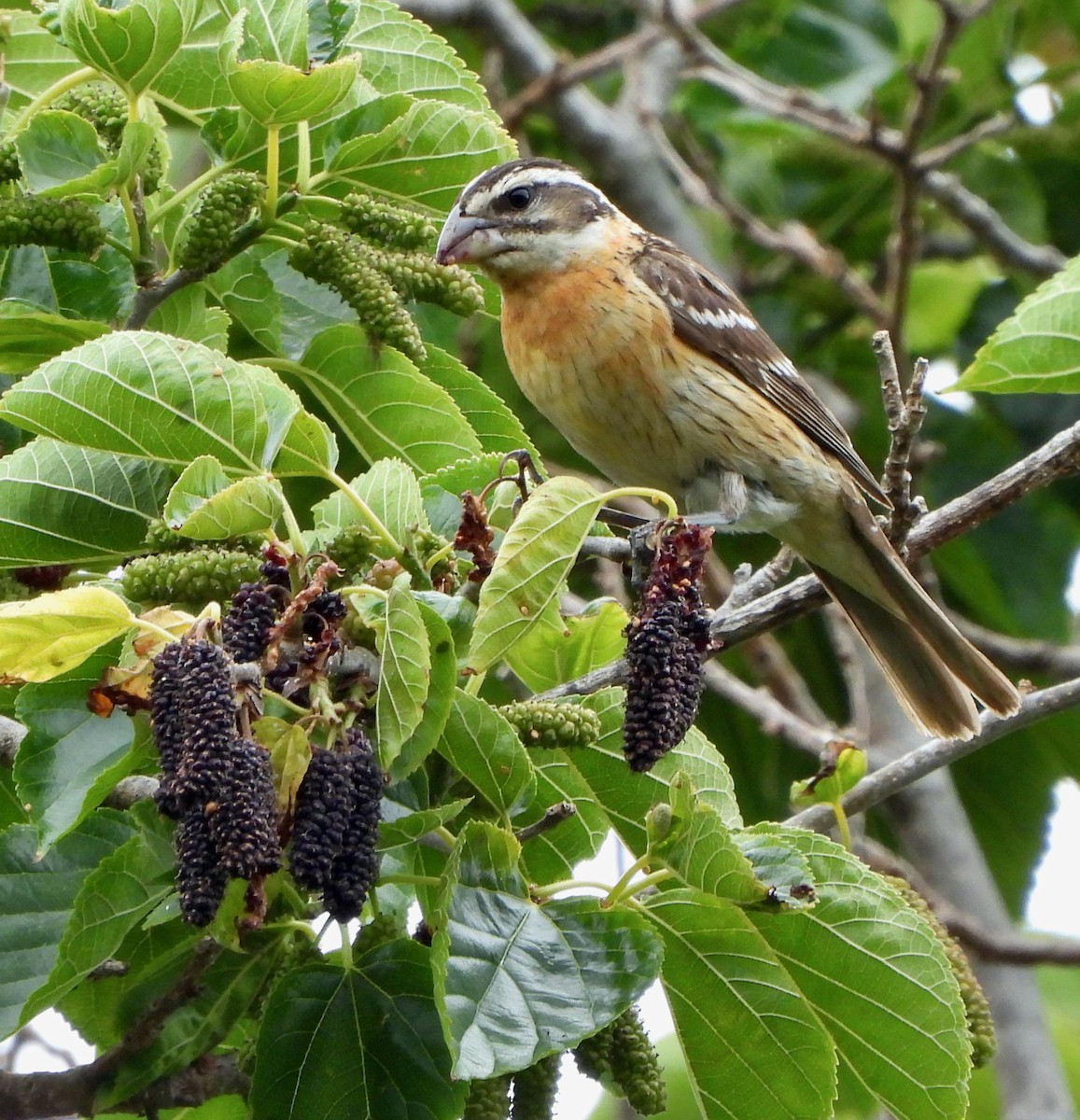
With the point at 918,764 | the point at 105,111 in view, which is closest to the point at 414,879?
the point at 918,764

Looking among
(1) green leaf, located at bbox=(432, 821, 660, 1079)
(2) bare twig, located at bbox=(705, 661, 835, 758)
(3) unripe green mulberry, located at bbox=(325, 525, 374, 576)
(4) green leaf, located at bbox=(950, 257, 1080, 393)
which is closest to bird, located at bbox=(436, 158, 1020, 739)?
(2) bare twig, located at bbox=(705, 661, 835, 758)

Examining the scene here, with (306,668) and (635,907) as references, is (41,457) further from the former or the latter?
(635,907)

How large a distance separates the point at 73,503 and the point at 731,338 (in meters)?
2.70

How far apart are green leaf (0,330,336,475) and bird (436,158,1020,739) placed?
167 centimetres

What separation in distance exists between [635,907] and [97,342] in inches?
48.7

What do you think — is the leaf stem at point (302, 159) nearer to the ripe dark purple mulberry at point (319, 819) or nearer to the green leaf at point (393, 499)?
the green leaf at point (393, 499)

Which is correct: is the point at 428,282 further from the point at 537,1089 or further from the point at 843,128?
the point at 843,128

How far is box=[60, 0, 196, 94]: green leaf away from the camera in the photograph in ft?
8.66

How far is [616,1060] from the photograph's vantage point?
2547 mm

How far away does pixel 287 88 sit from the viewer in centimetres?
265

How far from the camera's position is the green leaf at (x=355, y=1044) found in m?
2.48

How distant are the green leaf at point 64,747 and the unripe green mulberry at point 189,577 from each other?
10cm

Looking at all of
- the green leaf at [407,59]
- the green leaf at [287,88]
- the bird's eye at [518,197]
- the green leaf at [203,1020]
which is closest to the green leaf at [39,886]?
the green leaf at [203,1020]

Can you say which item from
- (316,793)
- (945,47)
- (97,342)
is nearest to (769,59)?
(945,47)
